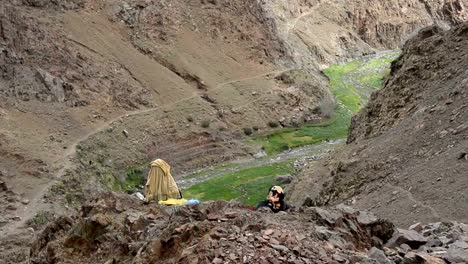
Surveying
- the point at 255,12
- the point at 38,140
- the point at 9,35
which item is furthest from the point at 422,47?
the point at 255,12

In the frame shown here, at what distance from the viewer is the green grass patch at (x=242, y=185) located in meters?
37.7

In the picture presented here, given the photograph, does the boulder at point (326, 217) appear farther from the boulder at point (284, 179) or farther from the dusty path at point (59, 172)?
the boulder at point (284, 179)

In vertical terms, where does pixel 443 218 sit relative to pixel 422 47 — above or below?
below

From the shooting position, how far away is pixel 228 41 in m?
63.5

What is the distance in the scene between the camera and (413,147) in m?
22.6

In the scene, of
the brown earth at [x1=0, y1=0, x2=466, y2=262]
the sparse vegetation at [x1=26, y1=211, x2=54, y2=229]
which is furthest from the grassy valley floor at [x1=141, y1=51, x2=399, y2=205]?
the sparse vegetation at [x1=26, y1=211, x2=54, y2=229]

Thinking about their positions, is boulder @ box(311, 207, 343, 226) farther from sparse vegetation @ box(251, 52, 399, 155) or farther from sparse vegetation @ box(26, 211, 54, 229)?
sparse vegetation @ box(251, 52, 399, 155)

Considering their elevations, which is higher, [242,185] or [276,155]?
[242,185]

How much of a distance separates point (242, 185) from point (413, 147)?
60.3 feet

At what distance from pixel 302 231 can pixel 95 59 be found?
42.3 m

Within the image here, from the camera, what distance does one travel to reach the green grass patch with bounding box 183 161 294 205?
3766 cm

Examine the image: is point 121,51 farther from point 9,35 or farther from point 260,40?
point 260,40

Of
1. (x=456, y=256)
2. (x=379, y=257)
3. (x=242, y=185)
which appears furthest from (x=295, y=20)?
Answer: (x=379, y=257)

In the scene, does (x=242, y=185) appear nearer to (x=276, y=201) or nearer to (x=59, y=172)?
(x=59, y=172)
